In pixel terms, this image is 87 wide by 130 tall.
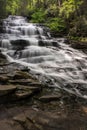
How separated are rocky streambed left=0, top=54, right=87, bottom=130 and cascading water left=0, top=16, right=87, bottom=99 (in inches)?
33.7

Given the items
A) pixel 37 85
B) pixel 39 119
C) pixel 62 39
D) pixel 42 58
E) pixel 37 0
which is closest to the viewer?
pixel 39 119

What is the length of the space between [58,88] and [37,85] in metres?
0.78

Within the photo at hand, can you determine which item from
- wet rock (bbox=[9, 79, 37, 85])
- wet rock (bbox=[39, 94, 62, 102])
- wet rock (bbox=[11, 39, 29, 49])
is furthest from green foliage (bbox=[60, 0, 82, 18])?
wet rock (bbox=[39, 94, 62, 102])

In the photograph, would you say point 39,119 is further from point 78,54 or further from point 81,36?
point 81,36

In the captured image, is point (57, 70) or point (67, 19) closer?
point (57, 70)

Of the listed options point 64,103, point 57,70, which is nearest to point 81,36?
point 57,70

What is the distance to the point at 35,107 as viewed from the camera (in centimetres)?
591

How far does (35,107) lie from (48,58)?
5689mm

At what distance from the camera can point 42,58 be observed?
36.9 ft

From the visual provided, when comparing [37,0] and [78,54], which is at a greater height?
[37,0]

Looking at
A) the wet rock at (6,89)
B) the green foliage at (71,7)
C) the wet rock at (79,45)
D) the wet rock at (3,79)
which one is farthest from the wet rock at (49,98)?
the green foliage at (71,7)

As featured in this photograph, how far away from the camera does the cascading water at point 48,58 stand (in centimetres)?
817

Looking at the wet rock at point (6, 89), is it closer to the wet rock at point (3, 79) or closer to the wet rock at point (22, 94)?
the wet rock at point (22, 94)

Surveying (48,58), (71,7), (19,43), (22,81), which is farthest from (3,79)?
(71,7)
